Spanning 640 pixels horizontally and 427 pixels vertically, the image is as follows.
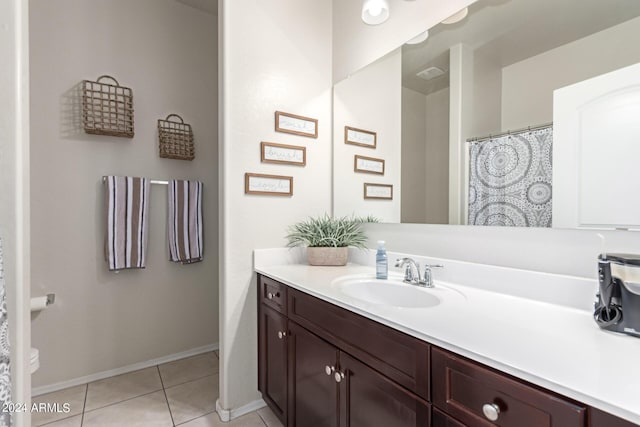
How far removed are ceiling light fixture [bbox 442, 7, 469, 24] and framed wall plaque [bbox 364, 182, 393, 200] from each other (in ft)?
2.78

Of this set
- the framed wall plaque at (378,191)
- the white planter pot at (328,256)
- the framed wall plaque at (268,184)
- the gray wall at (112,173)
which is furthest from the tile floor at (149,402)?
the framed wall plaque at (378,191)

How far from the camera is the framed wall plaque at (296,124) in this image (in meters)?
1.86

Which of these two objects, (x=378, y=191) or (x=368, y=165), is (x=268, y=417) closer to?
(x=378, y=191)

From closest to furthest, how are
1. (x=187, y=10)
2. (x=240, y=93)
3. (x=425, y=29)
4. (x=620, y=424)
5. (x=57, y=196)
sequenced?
1. (x=620, y=424)
2. (x=425, y=29)
3. (x=240, y=93)
4. (x=57, y=196)
5. (x=187, y=10)

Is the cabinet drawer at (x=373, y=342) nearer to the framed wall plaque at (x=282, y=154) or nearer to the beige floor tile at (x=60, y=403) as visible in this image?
the framed wall plaque at (x=282, y=154)

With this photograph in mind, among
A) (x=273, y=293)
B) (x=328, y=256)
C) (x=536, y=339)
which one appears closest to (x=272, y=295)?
(x=273, y=293)

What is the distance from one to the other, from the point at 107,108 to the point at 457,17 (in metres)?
2.20

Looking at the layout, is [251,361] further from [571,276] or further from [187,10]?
[187,10]

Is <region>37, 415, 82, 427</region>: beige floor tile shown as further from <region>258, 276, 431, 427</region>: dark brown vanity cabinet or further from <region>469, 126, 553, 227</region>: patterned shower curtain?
<region>469, 126, 553, 227</region>: patterned shower curtain

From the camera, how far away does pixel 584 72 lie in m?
1.05

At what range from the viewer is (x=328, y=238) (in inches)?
71.8

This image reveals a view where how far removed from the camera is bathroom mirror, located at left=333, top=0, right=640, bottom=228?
1069 mm

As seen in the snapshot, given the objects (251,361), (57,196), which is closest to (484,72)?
(251,361)

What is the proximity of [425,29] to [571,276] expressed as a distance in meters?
1.28
